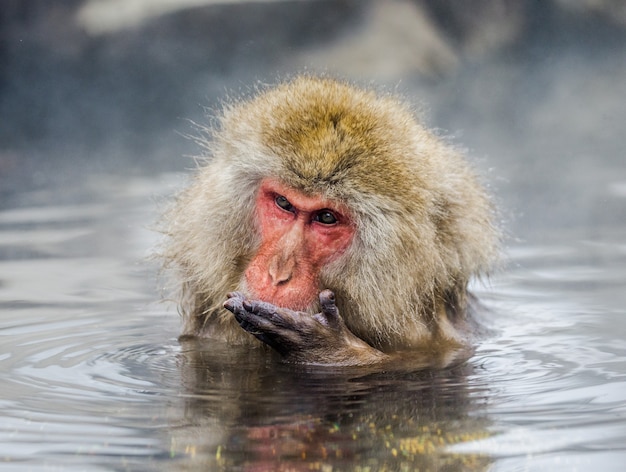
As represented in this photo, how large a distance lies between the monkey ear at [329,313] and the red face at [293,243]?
82 mm

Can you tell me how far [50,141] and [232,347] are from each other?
662cm

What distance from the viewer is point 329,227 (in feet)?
17.3

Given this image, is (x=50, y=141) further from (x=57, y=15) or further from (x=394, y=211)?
(x=394, y=211)

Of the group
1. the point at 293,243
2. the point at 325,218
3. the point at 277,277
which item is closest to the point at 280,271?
the point at 277,277

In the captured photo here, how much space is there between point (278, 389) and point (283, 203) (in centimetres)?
87

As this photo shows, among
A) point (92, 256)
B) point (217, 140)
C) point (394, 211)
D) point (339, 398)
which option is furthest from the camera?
point (92, 256)

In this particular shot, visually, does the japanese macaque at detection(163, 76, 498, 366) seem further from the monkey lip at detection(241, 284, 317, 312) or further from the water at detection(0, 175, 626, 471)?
the water at detection(0, 175, 626, 471)

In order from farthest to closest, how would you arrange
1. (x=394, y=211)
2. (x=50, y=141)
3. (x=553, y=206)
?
(x=50, y=141), (x=553, y=206), (x=394, y=211)

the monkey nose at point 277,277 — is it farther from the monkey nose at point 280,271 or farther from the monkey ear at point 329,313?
the monkey ear at point 329,313

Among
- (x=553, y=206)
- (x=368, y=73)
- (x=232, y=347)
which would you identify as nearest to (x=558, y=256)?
(x=553, y=206)

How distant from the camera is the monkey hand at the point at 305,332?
4879mm

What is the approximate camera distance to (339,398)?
Answer: 15.6 feet

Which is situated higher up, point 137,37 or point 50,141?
point 137,37

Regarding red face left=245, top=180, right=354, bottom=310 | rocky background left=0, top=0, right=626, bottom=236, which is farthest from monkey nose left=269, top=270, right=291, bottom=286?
rocky background left=0, top=0, right=626, bottom=236
